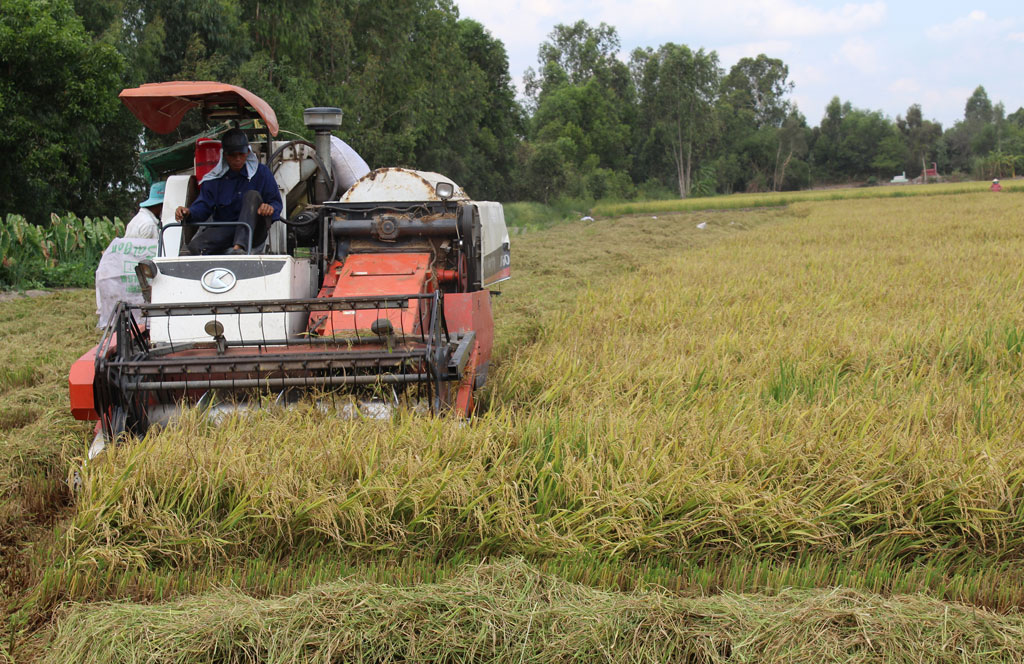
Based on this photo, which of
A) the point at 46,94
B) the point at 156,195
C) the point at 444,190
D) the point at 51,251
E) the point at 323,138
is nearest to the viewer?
the point at 444,190

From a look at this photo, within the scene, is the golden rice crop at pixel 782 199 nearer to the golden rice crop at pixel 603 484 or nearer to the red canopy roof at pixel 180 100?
the red canopy roof at pixel 180 100

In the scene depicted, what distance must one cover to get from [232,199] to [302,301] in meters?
1.46

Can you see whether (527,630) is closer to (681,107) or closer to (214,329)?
(214,329)

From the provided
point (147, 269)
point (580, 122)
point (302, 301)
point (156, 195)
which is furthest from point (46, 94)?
point (580, 122)

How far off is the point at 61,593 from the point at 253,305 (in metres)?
1.72

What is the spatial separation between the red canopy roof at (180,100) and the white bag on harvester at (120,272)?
6.73 ft

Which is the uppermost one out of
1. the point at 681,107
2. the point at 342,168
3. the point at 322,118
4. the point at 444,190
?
the point at 681,107

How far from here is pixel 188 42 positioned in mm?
20125

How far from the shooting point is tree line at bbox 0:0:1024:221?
14.3 m

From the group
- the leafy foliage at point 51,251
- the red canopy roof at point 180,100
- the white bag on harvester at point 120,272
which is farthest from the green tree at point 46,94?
the red canopy roof at point 180,100

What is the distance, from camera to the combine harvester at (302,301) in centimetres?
409

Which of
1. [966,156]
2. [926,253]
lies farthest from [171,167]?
[966,156]

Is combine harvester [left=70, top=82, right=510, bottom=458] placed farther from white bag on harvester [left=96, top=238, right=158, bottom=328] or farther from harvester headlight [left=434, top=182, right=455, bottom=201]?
white bag on harvester [left=96, top=238, right=158, bottom=328]

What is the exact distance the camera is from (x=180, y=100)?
5.23 m
